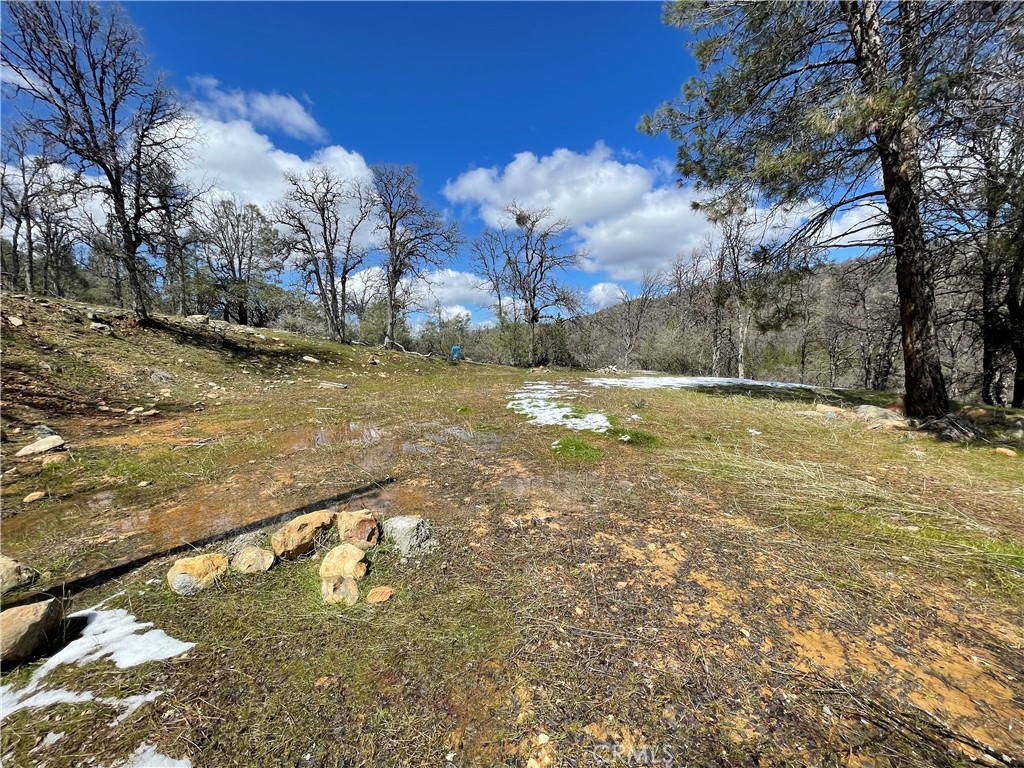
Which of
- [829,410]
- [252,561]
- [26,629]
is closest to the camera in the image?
[26,629]

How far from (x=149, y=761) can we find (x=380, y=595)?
0.95m

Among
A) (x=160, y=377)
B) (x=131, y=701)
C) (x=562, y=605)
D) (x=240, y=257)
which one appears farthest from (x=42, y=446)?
(x=240, y=257)

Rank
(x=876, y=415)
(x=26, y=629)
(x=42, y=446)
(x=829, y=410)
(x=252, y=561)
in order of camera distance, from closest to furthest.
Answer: (x=26, y=629)
(x=252, y=561)
(x=42, y=446)
(x=876, y=415)
(x=829, y=410)

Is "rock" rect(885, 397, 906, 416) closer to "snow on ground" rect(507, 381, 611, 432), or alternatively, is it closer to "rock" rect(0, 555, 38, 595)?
"snow on ground" rect(507, 381, 611, 432)

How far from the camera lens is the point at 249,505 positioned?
311 centimetres

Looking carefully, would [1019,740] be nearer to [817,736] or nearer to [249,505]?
[817,736]

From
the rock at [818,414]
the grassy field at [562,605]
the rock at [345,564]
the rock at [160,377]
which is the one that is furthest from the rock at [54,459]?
the rock at [818,414]

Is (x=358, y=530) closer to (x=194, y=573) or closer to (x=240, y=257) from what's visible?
(x=194, y=573)

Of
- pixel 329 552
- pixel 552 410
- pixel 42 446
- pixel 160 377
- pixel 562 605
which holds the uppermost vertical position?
pixel 160 377

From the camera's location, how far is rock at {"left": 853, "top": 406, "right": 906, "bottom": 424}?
544 cm

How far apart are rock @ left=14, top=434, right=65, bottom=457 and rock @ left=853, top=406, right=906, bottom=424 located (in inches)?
418

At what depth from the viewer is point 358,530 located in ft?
8.30

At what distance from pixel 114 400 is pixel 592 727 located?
874cm

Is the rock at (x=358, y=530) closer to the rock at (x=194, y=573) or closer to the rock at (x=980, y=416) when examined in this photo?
the rock at (x=194, y=573)
